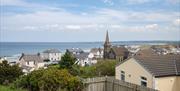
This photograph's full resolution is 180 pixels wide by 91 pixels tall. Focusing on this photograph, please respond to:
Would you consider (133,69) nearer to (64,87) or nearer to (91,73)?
(64,87)

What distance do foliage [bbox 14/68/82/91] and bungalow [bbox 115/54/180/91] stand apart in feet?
18.0

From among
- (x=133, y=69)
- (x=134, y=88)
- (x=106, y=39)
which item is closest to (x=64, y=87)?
(x=134, y=88)

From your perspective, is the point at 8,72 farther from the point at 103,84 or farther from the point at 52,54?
the point at 52,54

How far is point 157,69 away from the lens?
19641 mm

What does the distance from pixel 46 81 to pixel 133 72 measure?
309 inches

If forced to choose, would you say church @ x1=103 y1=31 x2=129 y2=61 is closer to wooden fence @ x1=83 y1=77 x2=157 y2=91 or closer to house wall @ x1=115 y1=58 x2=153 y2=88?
house wall @ x1=115 y1=58 x2=153 y2=88

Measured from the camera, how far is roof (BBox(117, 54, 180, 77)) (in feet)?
63.6

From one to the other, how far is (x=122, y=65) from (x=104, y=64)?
37.6 ft

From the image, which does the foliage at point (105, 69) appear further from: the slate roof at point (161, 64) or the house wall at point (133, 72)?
→ the slate roof at point (161, 64)

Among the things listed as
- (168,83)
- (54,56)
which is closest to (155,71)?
(168,83)

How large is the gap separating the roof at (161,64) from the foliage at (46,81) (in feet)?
18.9

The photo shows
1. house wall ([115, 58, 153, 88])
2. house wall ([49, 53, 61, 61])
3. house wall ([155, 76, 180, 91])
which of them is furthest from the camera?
house wall ([49, 53, 61, 61])

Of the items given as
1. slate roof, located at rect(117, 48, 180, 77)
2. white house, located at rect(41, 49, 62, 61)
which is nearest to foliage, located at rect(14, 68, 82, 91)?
slate roof, located at rect(117, 48, 180, 77)

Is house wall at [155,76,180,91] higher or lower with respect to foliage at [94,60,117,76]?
higher
